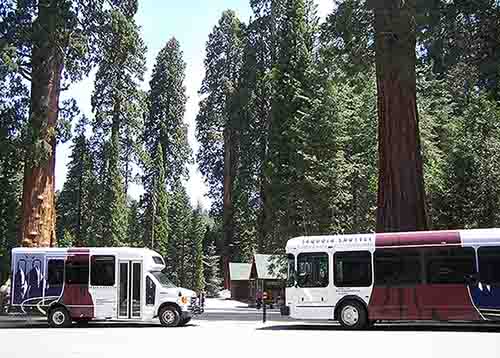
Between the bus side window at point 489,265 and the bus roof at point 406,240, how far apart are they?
0.20 m

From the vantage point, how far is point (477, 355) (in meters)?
12.1

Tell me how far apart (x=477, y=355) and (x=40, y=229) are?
18.8 meters

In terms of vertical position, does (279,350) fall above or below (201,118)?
below

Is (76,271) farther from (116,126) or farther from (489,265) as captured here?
(116,126)

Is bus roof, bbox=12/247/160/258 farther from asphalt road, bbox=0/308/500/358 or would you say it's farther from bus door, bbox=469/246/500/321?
bus door, bbox=469/246/500/321

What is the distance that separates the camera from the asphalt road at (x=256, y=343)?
42.0ft

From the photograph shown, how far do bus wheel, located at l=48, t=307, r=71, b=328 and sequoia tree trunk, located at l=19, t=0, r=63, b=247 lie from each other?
4870mm

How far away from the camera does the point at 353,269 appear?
2020 centimetres

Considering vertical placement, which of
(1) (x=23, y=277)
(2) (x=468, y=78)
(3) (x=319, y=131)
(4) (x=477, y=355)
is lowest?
(4) (x=477, y=355)

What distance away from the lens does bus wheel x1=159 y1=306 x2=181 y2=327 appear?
21594 mm

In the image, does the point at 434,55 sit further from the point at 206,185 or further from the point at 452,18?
the point at 206,185

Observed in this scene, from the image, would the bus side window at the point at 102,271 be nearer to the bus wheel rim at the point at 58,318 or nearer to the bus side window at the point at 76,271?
the bus side window at the point at 76,271

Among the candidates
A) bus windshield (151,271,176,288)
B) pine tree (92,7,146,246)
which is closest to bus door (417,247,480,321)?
bus windshield (151,271,176,288)

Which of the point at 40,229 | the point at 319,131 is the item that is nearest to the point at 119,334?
the point at 40,229
